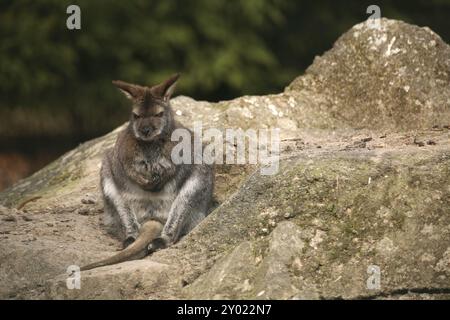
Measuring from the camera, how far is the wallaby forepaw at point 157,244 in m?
8.72

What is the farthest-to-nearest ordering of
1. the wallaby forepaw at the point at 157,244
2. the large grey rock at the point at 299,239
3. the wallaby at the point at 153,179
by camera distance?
the wallaby at the point at 153,179, the wallaby forepaw at the point at 157,244, the large grey rock at the point at 299,239

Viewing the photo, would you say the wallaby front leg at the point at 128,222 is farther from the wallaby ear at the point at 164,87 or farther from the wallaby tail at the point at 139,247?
the wallaby ear at the point at 164,87

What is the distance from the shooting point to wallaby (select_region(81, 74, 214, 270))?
942 cm

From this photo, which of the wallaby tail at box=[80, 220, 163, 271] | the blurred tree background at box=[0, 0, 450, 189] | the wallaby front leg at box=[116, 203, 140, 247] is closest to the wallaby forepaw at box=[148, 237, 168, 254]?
the wallaby tail at box=[80, 220, 163, 271]

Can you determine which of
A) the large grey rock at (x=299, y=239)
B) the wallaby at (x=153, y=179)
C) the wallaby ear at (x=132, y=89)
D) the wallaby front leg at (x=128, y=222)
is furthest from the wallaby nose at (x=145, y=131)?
the large grey rock at (x=299, y=239)

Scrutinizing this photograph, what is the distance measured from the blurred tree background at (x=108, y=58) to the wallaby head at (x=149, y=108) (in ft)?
24.1

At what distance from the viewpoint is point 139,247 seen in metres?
8.53

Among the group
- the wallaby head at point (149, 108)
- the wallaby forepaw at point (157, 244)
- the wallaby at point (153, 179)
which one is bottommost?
the wallaby forepaw at point (157, 244)

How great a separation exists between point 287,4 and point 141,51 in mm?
2851

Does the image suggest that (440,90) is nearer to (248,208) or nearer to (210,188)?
(210,188)

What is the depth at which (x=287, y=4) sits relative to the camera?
18.2 metres

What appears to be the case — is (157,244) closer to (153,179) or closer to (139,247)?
(139,247)
